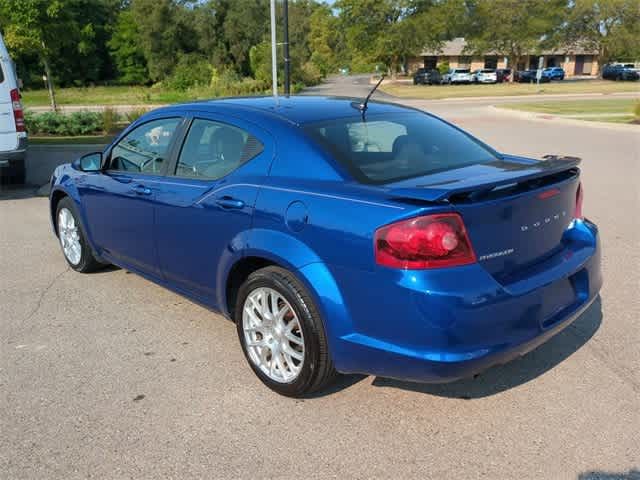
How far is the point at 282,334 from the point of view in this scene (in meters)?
3.25

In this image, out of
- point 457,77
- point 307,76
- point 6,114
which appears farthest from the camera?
point 457,77

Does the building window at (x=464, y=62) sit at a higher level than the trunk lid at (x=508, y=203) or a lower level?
higher

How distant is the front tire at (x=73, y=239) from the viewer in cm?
529

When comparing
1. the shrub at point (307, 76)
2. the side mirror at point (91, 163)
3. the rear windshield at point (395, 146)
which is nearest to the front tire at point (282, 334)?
the rear windshield at point (395, 146)

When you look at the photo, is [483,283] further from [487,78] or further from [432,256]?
[487,78]

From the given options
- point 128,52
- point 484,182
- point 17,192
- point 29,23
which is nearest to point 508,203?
point 484,182

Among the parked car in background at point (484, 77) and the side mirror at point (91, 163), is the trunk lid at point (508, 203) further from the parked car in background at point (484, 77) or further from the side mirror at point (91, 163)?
the parked car in background at point (484, 77)

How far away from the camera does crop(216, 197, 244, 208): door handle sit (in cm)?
338

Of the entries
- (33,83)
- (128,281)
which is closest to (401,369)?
(128,281)

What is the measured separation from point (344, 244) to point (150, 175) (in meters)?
1.99

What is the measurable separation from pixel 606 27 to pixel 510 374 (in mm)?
79400

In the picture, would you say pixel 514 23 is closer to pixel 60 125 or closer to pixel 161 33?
pixel 161 33

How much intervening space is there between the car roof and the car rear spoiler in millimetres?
991

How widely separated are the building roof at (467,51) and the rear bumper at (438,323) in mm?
69203
